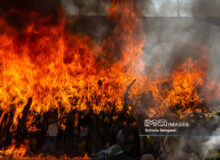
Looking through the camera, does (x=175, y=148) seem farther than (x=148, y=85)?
No

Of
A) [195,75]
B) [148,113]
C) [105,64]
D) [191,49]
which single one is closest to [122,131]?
[148,113]

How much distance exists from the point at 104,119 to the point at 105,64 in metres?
1.87

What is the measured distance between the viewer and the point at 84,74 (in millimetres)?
5664

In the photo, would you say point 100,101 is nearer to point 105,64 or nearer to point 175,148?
point 105,64

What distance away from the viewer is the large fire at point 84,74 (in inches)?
211

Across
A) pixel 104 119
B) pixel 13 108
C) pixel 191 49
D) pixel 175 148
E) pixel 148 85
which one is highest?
pixel 191 49

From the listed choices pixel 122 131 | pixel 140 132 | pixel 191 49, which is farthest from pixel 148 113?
pixel 191 49

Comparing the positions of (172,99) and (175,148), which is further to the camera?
(172,99)

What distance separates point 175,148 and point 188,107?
4.70 feet

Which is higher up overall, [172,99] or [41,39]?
[41,39]

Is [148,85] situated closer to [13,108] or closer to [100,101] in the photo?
[100,101]

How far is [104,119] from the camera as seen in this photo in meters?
5.64

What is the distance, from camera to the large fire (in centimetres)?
537

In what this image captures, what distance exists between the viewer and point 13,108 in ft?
18.3
